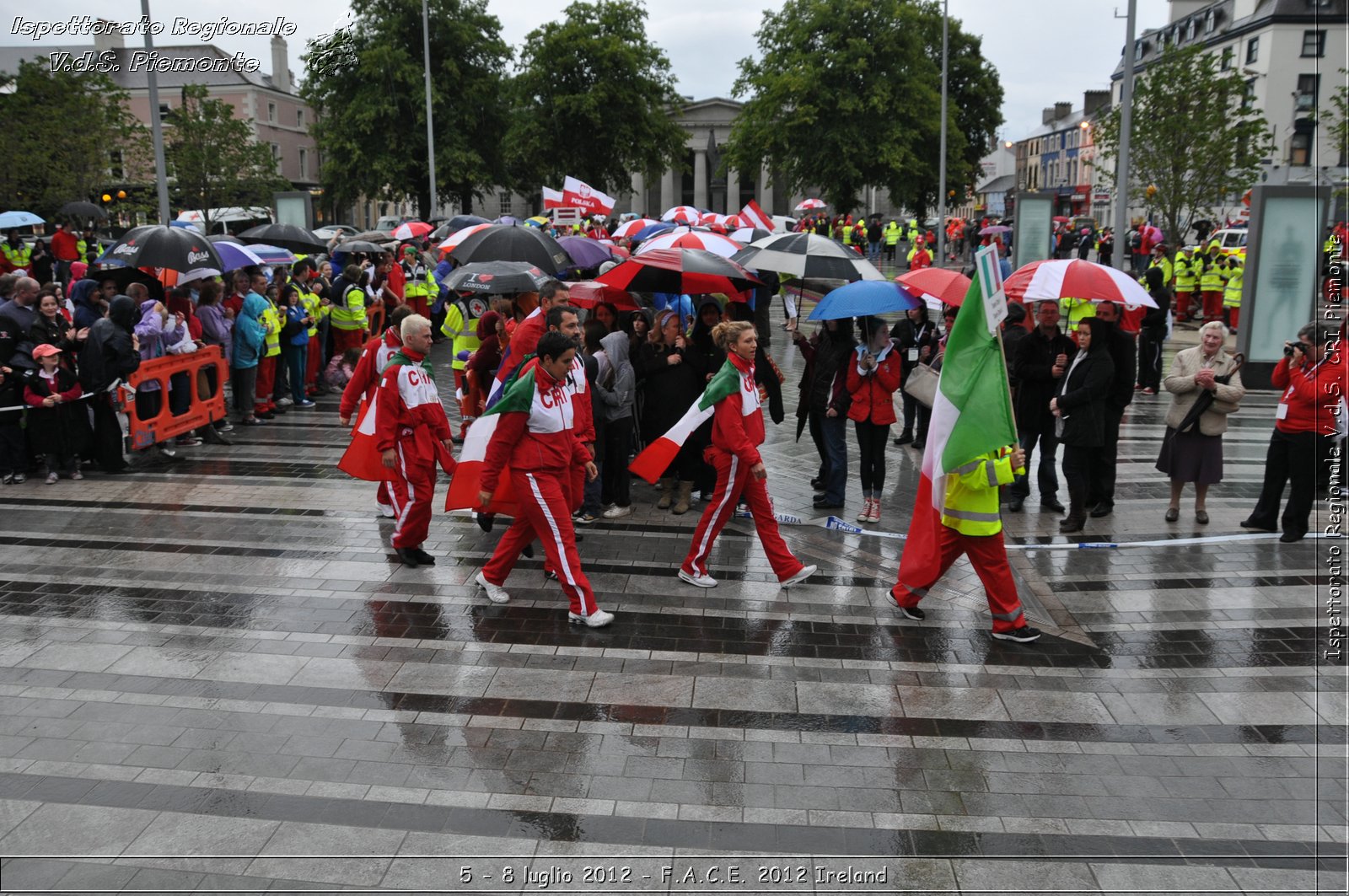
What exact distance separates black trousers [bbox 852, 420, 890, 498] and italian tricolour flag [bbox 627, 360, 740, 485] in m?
2.16

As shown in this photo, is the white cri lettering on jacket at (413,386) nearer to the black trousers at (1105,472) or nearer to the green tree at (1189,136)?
the black trousers at (1105,472)

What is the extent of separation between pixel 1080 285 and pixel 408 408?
17.3ft

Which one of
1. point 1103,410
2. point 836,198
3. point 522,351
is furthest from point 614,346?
point 836,198

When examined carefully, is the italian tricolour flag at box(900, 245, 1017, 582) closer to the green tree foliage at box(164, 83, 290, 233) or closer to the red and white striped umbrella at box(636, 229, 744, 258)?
the red and white striped umbrella at box(636, 229, 744, 258)

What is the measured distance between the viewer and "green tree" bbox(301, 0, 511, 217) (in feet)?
162

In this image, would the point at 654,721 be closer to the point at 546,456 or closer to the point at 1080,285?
the point at 546,456

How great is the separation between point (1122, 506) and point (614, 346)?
494 cm

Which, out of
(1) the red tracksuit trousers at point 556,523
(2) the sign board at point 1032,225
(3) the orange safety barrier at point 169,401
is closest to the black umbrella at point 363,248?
(3) the orange safety barrier at point 169,401

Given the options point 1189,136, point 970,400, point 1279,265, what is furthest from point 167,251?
point 1189,136

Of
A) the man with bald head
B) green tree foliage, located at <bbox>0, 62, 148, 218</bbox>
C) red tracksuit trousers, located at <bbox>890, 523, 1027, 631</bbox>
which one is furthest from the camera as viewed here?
green tree foliage, located at <bbox>0, 62, 148, 218</bbox>

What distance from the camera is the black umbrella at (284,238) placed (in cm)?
1877

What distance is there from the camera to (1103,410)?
30.0ft

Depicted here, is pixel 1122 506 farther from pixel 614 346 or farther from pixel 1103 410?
pixel 614 346

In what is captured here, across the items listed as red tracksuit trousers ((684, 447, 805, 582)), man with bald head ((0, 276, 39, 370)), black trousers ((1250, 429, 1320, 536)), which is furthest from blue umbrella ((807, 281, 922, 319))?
man with bald head ((0, 276, 39, 370))
